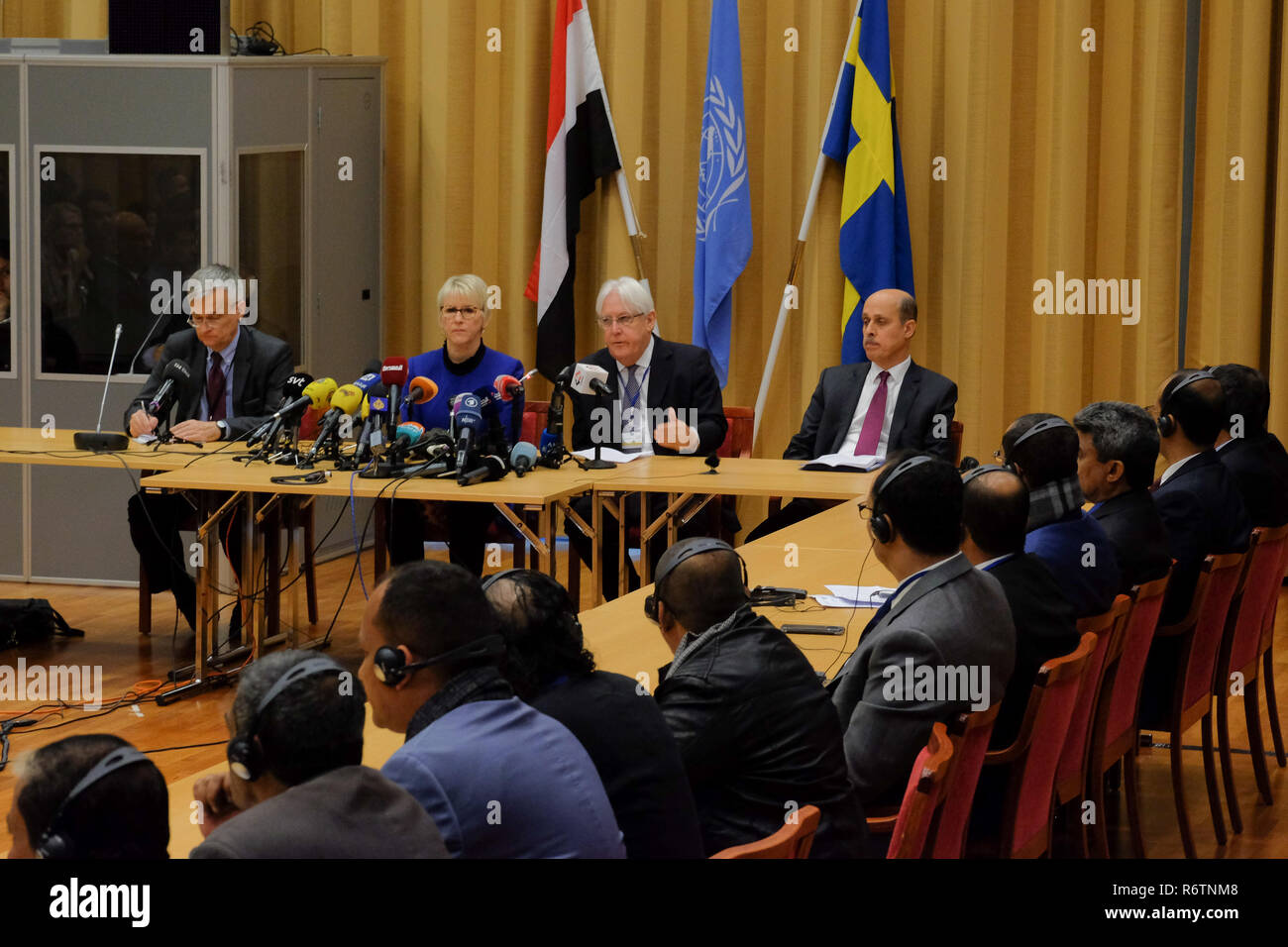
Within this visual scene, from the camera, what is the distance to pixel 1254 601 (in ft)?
15.8

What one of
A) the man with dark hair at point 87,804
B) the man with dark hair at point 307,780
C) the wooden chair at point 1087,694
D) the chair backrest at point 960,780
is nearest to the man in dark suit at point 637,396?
the wooden chair at point 1087,694

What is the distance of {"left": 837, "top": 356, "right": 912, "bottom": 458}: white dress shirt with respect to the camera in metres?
6.44

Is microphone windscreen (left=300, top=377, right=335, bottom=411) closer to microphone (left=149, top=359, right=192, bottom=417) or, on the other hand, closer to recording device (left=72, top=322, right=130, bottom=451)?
microphone (left=149, top=359, right=192, bottom=417)

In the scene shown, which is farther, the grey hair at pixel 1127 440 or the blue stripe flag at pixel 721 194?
the blue stripe flag at pixel 721 194

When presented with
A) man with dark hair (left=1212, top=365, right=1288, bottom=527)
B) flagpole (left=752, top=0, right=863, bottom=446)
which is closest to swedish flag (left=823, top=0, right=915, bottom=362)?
flagpole (left=752, top=0, right=863, bottom=446)

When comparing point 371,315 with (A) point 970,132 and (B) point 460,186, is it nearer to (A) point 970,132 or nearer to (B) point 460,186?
(B) point 460,186

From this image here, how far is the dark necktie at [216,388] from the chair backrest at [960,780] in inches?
164

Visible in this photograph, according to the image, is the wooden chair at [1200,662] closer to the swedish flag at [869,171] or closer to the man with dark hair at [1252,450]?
the man with dark hair at [1252,450]

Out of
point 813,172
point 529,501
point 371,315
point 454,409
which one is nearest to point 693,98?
point 813,172

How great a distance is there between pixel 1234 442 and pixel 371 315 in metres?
4.61

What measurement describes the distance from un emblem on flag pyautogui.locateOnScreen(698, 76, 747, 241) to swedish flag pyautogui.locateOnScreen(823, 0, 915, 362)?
41 centimetres

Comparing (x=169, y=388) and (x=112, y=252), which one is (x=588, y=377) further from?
(x=112, y=252)

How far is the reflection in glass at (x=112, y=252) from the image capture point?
Answer: 7.37 metres

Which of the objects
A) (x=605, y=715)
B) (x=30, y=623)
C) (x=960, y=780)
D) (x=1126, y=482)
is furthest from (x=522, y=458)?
(x=605, y=715)
